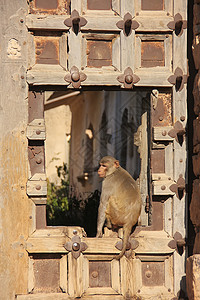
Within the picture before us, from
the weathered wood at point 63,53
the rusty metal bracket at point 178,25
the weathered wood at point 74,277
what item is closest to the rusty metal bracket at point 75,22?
the weathered wood at point 63,53

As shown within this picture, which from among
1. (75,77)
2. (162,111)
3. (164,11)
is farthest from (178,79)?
(75,77)

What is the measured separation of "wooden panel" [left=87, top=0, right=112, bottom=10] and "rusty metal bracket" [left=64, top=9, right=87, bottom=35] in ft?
0.60

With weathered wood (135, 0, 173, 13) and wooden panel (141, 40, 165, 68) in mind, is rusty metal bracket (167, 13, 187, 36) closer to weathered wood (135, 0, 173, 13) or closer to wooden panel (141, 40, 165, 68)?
weathered wood (135, 0, 173, 13)

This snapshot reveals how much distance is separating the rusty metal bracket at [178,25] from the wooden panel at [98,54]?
27.4 inches

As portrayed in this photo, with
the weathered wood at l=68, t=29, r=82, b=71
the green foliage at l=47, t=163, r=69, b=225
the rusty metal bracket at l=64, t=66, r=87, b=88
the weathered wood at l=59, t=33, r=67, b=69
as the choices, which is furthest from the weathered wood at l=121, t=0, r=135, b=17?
the green foliage at l=47, t=163, r=69, b=225

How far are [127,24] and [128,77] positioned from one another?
546mm

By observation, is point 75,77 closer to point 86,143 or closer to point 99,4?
point 99,4

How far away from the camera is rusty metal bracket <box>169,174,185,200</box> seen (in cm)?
674

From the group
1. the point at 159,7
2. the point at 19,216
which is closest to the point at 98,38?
the point at 159,7

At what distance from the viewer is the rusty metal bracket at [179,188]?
6.74m

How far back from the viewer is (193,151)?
6691 millimetres

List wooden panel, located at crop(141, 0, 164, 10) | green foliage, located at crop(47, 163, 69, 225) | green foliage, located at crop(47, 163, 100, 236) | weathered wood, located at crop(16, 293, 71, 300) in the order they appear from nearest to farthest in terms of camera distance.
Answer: weathered wood, located at crop(16, 293, 71, 300)
wooden panel, located at crop(141, 0, 164, 10)
green foliage, located at crop(47, 163, 100, 236)
green foliage, located at crop(47, 163, 69, 225)

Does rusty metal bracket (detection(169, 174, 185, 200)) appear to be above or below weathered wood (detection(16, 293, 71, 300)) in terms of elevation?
above

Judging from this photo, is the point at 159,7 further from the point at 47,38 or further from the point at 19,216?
the point at 19,216
